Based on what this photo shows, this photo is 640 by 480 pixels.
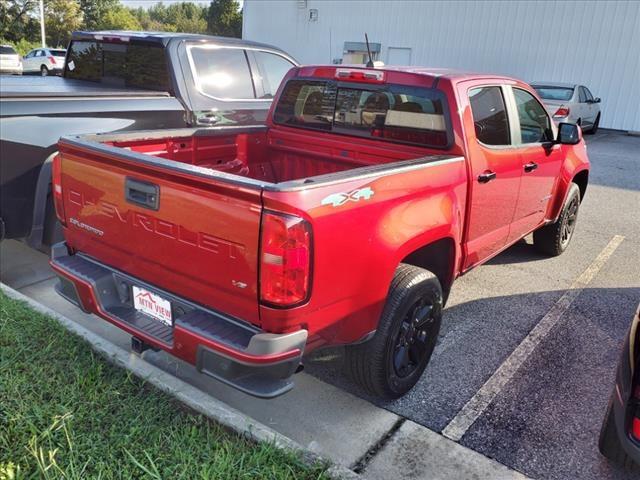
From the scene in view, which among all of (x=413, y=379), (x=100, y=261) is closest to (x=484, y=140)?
(x=413, y=379)

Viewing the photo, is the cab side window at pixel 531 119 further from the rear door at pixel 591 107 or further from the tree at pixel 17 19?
the tree at pixel 17 19

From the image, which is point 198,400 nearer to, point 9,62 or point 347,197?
point 347,197

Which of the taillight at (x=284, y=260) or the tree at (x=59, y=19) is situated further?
the tree at (x=59, y=19)

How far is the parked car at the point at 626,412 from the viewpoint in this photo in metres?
2.38

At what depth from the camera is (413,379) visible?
11.2ft

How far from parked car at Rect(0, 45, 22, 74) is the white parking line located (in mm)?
24498

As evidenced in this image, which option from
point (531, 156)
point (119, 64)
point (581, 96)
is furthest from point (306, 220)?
point (581, 96)

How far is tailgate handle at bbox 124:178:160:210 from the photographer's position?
267 cm

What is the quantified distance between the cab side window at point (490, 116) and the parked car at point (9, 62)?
2427 cm

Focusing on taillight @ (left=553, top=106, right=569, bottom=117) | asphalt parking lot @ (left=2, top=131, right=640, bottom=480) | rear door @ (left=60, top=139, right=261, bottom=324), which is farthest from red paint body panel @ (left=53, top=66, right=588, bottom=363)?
taillight @ (left=553, top=106, right=569, bottom=117)

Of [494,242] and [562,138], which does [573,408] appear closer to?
[494,242]

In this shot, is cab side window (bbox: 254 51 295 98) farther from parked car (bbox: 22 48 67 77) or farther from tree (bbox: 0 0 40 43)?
tree (bbox: 0 0 40 43)

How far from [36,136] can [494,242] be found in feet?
11.9

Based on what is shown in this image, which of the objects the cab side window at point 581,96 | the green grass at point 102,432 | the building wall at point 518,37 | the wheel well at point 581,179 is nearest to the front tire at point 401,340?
the green grass at point 102,432
